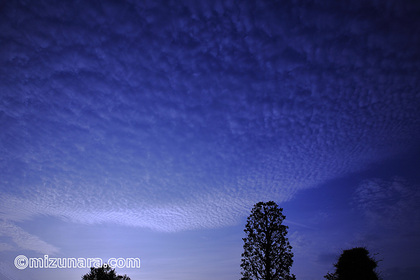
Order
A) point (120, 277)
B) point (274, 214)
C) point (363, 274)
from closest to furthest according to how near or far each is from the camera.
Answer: point (363, 274) → point (274, 214) → point (120, 277)

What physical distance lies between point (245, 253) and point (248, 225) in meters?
3.54

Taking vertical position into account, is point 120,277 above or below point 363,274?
below

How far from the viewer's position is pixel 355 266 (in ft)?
48.2

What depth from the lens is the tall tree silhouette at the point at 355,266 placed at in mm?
14336

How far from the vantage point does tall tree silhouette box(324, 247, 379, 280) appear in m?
14.3

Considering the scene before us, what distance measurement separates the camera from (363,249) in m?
15.1

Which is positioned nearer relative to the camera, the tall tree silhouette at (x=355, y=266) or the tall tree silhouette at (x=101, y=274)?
the tall tree silhouette at (x=355, y=266)

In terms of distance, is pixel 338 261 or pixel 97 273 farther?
pixel 97 273

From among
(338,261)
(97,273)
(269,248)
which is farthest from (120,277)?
(338,261)

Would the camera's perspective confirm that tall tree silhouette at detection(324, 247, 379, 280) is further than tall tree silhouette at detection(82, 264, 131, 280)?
No

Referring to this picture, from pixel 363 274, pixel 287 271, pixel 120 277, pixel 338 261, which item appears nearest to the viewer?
pixel 363 274

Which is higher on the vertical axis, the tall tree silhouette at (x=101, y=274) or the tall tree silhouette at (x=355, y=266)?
the tall tree silhouette at (x=355, y=266)

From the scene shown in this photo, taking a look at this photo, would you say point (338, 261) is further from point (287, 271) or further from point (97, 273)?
point (97, 273)

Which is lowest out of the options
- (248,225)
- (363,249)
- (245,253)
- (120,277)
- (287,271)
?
(120,277)
